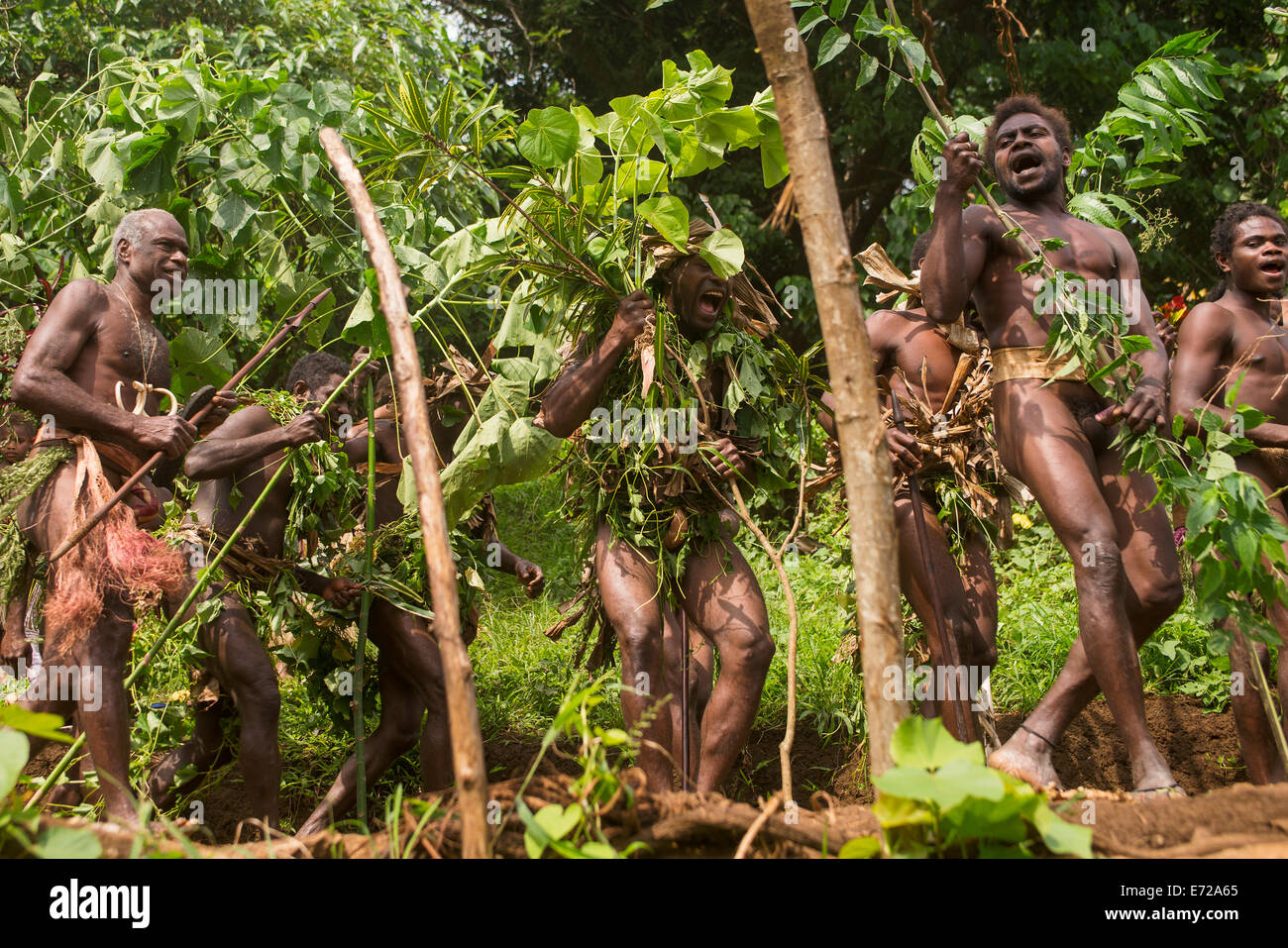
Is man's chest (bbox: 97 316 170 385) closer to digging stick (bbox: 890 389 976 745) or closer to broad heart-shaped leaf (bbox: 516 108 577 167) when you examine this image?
broad heart-shaped leaf (bbox: 516 108 577 167)

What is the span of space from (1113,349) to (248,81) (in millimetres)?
→ 3340

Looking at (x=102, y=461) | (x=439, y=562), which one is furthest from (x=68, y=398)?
(x=439, y=562)

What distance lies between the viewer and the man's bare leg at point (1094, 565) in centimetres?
350

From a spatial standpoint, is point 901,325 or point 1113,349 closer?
point 1113,349

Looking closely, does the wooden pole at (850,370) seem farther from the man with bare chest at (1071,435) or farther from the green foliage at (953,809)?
the man with bare chest at (1071,435)

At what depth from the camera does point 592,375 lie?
152 inches

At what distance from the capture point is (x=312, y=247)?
15.1 ft

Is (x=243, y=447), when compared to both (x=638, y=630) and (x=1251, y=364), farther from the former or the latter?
(x=1251, y=364)

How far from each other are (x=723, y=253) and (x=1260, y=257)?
2305 millimetres

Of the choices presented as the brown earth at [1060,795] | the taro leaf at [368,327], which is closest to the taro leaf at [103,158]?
the taro leaf at [368,327]

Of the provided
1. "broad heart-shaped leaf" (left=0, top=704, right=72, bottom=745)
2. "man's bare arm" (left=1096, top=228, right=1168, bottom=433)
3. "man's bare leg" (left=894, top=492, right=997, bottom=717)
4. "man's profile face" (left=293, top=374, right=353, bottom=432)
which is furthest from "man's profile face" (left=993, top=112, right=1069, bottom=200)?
"broad heart-shaped leaf" (left=0, top=704, right=72, bottom=745)

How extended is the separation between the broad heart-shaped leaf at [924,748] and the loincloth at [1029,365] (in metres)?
1.87
